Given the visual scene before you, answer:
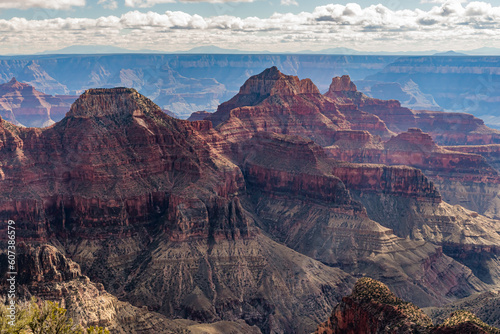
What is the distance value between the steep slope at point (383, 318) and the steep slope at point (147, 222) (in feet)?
139

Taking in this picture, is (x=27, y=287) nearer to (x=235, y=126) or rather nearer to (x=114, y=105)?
(x=114, y=105)

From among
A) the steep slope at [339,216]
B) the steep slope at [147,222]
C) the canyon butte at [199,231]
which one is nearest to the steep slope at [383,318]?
the canyon butte at [199,231]

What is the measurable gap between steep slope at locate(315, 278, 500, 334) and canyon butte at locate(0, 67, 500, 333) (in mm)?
32358

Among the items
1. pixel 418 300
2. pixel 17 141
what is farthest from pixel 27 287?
pixel 418 300

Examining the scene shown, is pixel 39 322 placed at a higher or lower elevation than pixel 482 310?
higher

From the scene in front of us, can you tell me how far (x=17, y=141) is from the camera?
135625mm

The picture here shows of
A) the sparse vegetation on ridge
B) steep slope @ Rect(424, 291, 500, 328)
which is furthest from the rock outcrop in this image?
the sparse vegetation on ridge

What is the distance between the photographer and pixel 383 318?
68938 mm

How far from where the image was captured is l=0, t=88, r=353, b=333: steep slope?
120m

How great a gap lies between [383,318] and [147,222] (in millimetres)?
78394

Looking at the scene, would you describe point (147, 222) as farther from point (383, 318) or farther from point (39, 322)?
point (39, 322)

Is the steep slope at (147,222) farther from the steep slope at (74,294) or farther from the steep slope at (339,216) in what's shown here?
the steep slope at (74,294)

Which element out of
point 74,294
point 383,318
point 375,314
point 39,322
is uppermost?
point 39,322

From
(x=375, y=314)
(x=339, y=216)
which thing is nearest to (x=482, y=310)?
(x=375, y=314)
